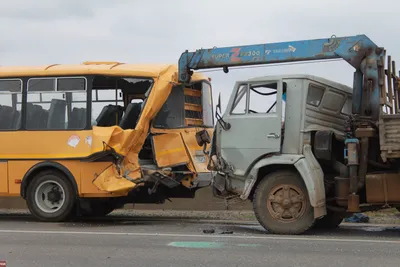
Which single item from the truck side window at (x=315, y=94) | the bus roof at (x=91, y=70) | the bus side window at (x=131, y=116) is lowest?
the bus side window at (x=131, y=116)

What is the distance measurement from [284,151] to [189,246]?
2.46 meters

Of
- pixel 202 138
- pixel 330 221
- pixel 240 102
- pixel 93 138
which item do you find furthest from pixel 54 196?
pixel 330 221

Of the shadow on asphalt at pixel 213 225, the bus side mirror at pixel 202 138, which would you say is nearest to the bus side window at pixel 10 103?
the shadow on asphalt at pixel 213 225

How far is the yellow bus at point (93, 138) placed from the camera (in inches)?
464

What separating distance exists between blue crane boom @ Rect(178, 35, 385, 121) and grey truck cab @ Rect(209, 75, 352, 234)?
531 millimetres

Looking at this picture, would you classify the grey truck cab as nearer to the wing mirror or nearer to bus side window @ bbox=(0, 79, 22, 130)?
the wing mirror

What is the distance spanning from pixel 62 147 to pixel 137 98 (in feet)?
6.07

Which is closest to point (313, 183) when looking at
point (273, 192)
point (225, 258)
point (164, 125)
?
point (273, 192)

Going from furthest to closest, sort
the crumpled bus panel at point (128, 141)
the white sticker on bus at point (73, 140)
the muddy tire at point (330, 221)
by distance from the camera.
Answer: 1. the white sticker on bus at point (73, 140)
2. the crumpled bus panel at point (128, 141)
3. the muddy tire at point (330, 221)

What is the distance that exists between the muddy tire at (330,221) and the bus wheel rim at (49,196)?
196 inches

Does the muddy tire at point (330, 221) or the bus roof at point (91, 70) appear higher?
the bus roof at point (91, 70)

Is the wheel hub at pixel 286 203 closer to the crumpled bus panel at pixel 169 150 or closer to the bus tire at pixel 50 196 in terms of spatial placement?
the crumpled bus panel at pixel 169 150

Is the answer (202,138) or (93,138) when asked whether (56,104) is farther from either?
(202,138)

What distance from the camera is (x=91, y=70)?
12.1m
